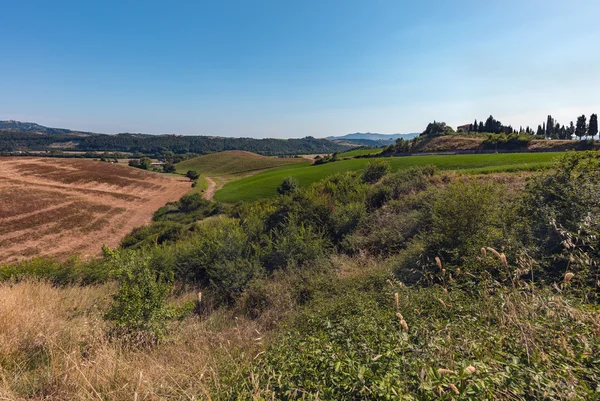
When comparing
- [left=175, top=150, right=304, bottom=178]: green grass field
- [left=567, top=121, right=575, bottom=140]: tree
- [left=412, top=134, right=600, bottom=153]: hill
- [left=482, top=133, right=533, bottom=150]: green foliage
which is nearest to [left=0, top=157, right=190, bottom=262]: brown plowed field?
[left=175, top=150, right=304, bottom=178]: green grass field

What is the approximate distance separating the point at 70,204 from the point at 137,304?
157 ft

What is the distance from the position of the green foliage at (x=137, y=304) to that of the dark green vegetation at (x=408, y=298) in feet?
0.09

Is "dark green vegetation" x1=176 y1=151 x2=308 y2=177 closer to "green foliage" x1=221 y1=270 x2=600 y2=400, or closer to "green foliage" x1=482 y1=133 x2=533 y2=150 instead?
"green foliage" x1=482 y1=133 x2=533 y2=150

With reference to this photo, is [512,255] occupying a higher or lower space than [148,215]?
higher

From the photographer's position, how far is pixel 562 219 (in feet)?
17.2

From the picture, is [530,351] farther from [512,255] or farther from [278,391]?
[512,255]

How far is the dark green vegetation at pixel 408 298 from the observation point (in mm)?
2006

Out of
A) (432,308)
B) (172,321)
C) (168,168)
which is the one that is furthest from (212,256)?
(168,168)

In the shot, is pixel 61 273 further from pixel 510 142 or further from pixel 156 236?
pixel 510 142

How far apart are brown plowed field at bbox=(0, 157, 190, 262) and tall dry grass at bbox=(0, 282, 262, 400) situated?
27.5m

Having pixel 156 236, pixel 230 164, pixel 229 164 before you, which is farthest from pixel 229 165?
pixel 156 236

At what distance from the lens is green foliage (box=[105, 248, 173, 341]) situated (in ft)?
14.5

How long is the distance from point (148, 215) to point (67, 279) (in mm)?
35022

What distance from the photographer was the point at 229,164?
93625 mm
